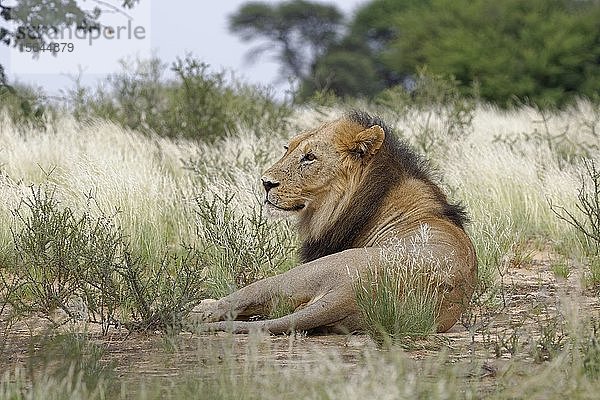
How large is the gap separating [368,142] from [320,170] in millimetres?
307

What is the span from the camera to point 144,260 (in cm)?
759

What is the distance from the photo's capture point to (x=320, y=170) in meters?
6.07

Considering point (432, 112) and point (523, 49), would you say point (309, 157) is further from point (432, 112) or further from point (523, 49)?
point (523, 49)

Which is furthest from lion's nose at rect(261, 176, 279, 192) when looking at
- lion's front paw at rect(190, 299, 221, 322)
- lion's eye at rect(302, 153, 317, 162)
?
lion's front paw at rect(190, 299, 221, 322)

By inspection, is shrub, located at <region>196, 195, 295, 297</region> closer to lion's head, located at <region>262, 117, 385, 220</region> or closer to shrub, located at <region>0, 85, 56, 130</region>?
lion's head, located at <region>262, 117, 385, 220</region>

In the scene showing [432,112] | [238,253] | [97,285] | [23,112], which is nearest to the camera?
[97,285]

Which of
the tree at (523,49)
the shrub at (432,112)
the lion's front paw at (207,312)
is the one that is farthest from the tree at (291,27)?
the lion's front paw at (207,312)

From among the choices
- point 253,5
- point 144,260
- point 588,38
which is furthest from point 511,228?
point 253,5

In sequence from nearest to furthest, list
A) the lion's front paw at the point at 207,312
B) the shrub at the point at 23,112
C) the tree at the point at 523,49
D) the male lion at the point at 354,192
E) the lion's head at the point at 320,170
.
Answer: the lion's front paw at the point at 207,312 < the male lion at the point at 354,192 < the lion's head at the point at 320,170 < the shrub at the point at 23,112 < the tree at the point at 523,49

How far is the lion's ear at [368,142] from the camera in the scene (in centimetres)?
596

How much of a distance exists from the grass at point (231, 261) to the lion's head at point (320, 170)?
1.95 ft

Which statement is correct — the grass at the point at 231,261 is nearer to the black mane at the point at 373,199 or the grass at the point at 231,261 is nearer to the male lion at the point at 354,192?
the male lion at the point at 354,192

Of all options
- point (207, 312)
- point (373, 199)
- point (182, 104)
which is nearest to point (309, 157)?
point (373, 199)

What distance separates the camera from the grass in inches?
155
